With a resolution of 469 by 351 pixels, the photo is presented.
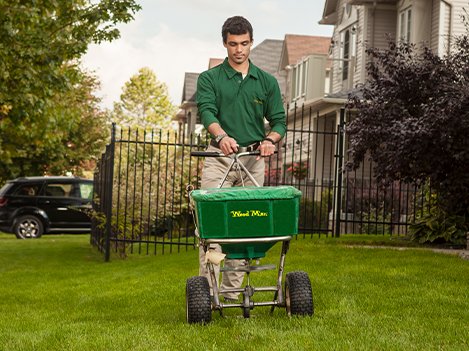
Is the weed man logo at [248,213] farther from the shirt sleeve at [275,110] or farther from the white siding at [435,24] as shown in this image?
the white siding at [435,24]

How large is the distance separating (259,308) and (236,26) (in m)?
2.17

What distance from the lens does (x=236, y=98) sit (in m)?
6.48

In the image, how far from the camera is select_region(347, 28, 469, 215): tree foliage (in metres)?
12.0

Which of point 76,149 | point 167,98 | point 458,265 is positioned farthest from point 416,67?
point 167,98

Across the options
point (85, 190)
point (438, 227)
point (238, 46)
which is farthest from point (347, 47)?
point (238, 46)

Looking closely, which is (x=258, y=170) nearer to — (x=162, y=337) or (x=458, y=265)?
(x=162, y=337)

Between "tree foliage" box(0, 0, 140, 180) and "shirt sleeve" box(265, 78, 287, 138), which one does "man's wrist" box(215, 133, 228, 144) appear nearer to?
"shirt sleeve" box(265, 78, 287, 138)

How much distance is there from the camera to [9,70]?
50.2 ft

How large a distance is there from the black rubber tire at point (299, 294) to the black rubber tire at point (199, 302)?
1.77 ft

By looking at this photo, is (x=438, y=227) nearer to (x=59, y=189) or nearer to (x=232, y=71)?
(x=232, y=71)

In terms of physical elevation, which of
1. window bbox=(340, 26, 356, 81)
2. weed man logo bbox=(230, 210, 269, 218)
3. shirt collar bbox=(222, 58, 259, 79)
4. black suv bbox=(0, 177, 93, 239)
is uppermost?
window bbox=(340, 26, 356, 81)

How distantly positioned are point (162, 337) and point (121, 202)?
10099 mm

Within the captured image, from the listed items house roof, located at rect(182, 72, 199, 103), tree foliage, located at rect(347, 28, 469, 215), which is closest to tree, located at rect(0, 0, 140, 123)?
tree foliage, located at rect(347, 28, 469, 215)

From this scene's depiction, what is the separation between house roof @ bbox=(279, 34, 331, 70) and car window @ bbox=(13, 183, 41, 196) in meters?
19.2
